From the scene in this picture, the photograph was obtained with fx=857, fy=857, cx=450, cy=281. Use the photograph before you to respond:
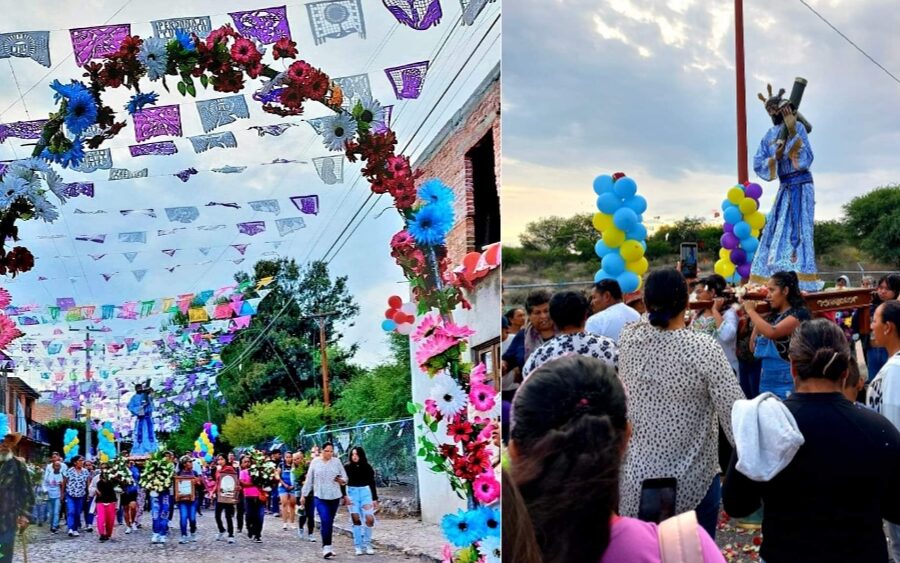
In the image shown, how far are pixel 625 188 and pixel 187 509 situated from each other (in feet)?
9.55

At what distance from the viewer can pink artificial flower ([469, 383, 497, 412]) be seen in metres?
3.33

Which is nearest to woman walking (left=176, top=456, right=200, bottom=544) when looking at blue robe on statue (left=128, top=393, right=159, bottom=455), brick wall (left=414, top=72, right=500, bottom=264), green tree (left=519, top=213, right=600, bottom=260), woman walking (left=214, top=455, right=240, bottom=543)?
woman walking (left=214, top=455, right=240, bottom=543)

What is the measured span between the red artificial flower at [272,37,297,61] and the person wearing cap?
6.02ft

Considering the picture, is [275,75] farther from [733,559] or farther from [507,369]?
[733,559]

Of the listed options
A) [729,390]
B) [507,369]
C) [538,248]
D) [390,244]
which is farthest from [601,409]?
[538,248]

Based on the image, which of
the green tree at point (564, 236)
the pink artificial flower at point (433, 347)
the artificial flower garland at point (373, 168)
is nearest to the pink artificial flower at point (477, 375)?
the artificial flower garland at point (373, 168)

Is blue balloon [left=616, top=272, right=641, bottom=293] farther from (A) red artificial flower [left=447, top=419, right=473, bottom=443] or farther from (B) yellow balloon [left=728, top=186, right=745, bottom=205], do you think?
(B) yellow balloon [left=728, top=186, right=745, bottom=205]

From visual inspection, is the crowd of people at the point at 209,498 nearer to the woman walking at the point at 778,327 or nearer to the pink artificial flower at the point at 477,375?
the pink artificial flower at the point at 477,375

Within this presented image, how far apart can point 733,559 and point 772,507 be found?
6.50ft

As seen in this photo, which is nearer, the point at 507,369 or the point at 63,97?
the point at 63,97

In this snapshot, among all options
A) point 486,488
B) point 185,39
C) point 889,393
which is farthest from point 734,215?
point 185,39

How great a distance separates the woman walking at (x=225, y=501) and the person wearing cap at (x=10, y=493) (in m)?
0.84

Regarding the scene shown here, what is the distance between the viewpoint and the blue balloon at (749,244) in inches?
231

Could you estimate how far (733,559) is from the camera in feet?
13.0
